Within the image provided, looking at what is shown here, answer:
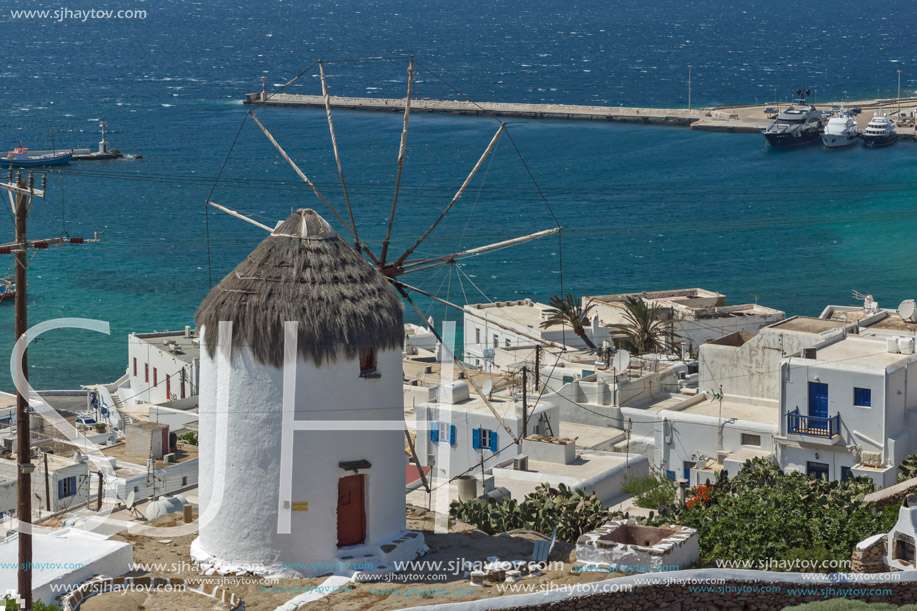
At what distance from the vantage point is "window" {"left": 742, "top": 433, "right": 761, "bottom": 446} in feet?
118

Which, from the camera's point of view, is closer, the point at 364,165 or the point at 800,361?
the point at 800,361

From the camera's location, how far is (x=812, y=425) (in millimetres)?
33594

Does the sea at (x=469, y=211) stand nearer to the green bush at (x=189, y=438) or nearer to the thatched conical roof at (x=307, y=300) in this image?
the green bush at (x=189, y=438)

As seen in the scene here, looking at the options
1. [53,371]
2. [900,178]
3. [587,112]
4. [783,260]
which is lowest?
[53,371]

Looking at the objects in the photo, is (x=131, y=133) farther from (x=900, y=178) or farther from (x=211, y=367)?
(x=211, y=367)

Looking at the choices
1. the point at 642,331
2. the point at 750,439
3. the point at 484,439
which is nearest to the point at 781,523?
the point at 750,439

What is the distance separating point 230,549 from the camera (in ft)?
63.7

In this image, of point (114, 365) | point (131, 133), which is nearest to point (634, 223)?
point (114, 365)

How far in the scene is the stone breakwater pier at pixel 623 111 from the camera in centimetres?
16188

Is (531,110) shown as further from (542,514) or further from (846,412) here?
(542,514)

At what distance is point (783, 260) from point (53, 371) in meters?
53.6

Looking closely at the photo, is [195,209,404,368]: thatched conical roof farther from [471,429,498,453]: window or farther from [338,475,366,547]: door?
[471,429,498,453]: window

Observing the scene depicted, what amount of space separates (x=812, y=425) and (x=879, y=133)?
119166 millimetres

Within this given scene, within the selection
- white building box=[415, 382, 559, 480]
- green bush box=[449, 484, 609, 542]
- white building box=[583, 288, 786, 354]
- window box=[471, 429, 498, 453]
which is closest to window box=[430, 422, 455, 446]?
white building box=[415, 382, 559, 480]
